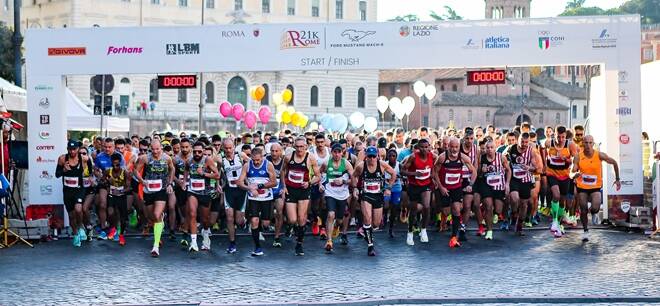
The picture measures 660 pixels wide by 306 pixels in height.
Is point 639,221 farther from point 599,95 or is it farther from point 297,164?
point 297,164

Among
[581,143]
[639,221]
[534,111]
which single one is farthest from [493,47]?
[534,111]

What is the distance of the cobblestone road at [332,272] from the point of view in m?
11.3

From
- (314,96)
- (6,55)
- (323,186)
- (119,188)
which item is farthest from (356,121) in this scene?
(314,96)

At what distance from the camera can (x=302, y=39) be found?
1870cm

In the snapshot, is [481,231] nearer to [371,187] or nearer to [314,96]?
[371,187]

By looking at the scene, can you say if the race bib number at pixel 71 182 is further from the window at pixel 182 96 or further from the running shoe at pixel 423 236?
the window at pixel 182 96

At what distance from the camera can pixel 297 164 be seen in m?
15.3

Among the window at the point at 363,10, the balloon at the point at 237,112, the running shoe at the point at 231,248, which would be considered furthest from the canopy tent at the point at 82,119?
the window at the point at 363,10

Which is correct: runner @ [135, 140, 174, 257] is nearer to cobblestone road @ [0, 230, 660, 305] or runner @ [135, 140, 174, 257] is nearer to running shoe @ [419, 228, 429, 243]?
cobblestone road @ [0, 230, 660, 305]

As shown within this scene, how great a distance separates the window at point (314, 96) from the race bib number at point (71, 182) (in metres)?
80.8

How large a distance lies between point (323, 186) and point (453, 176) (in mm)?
2115

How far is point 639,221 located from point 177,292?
9789 mm

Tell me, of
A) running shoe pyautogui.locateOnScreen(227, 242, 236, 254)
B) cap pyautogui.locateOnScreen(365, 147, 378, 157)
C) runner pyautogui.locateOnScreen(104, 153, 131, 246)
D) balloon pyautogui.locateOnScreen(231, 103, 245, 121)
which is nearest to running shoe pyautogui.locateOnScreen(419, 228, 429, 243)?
cap pyautogui.locateOnScreen(365, 147, 378, 157)

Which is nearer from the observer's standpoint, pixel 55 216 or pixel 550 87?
pixel 55 216
